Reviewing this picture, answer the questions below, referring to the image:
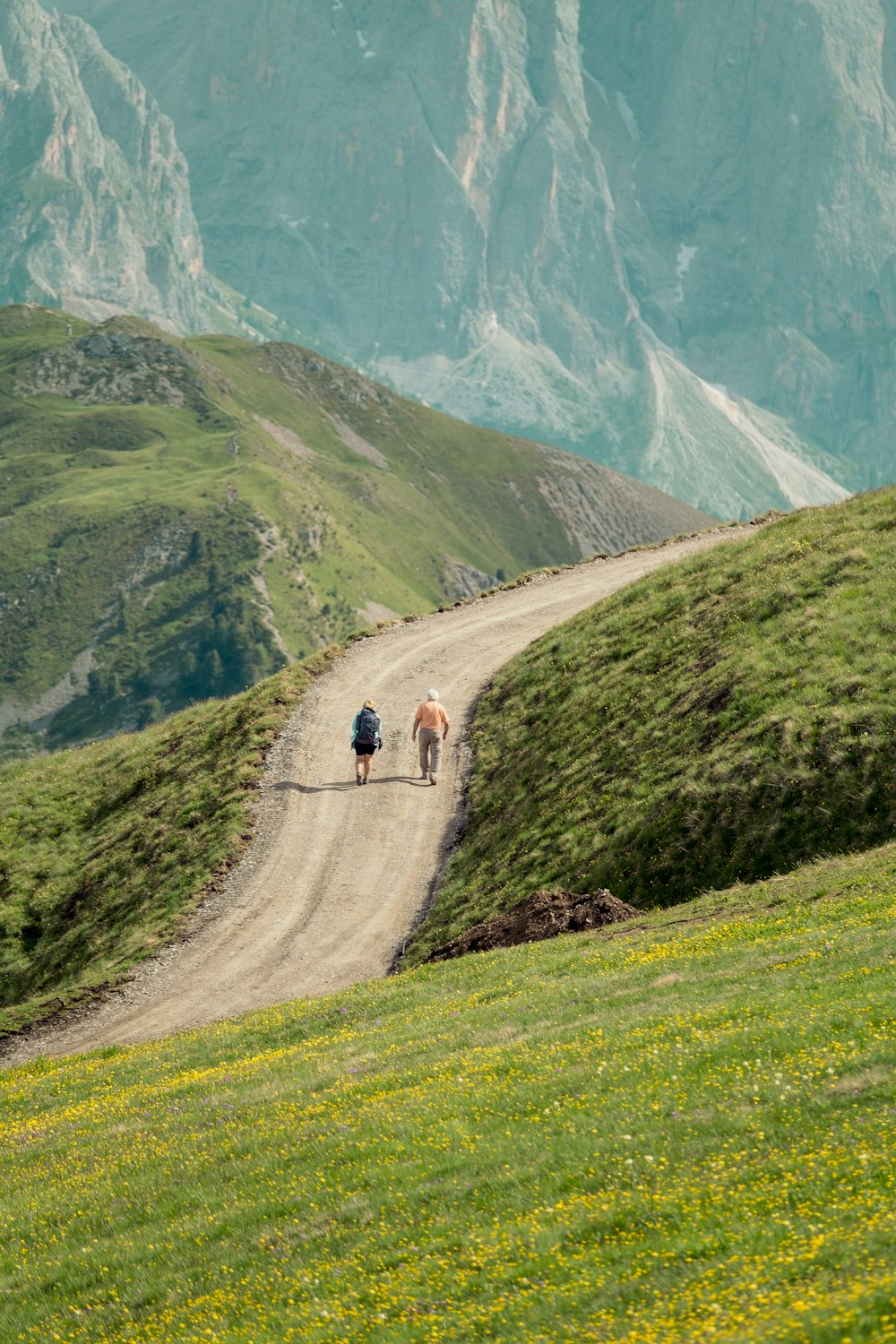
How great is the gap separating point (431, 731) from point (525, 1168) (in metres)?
27.6

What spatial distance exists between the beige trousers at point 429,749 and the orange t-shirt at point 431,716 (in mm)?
184

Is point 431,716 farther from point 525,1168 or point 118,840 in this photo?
point 525,1168

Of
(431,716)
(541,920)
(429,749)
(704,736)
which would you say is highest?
(431,716)

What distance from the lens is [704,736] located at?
32969 millimetres

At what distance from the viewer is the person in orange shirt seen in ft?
137

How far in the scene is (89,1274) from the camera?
50.3 feet

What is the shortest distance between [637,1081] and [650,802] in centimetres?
1556

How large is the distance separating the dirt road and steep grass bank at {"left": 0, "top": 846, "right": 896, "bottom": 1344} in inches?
286

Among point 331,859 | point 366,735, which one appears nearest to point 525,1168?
point 331,859

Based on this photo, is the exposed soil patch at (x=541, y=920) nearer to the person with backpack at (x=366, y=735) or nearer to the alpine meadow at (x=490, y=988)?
the alpine meadow at (x=490, y=988)

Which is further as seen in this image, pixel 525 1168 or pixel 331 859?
pixel 331 859

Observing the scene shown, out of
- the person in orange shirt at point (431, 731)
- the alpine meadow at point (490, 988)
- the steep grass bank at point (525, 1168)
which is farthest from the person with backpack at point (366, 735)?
the steep grass bank at point (525, 1168)

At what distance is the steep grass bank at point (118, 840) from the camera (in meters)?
36.8

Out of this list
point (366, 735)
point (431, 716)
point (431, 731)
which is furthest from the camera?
point (366, 735)
